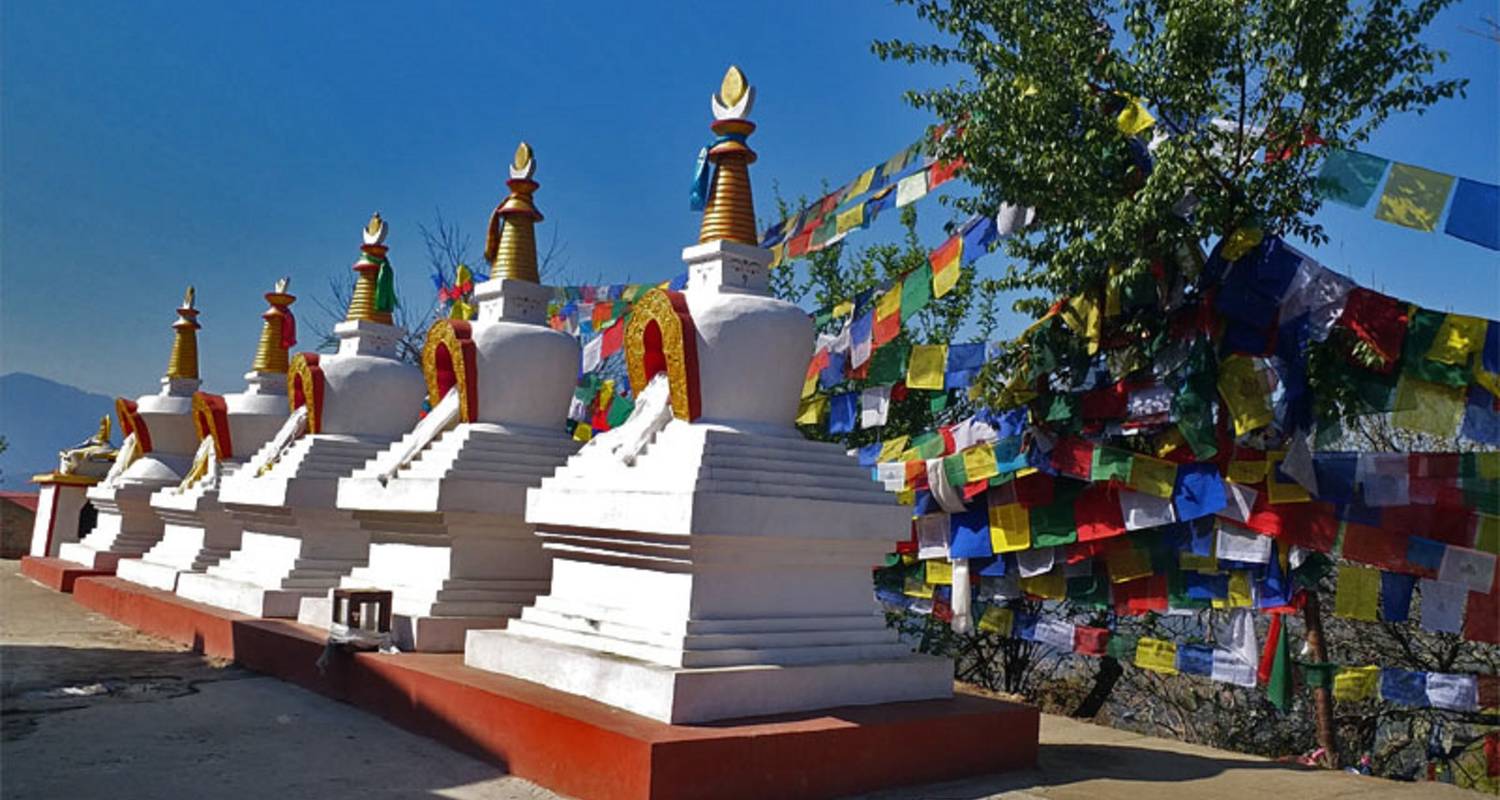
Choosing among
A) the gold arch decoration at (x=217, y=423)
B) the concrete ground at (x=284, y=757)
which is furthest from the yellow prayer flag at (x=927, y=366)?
the gold arch decoration at (x=217, y=423)

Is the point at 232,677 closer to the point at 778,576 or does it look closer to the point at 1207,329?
the point at 778,576

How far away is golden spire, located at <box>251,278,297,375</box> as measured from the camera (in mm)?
14711

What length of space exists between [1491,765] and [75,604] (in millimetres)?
14562

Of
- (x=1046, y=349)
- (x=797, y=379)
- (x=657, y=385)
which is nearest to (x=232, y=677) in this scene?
(x=657, y=385)

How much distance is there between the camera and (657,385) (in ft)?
24.7

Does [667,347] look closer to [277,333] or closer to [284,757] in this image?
[284,757]

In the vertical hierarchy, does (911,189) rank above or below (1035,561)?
above

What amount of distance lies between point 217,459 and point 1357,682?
486 inches

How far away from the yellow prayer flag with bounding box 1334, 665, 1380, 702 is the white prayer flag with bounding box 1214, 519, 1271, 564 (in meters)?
0.92

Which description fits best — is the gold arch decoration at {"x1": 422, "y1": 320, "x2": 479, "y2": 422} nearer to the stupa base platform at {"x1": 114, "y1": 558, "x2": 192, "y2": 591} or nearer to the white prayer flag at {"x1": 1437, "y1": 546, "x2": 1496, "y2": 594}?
the stupa base platform at {"x1": 114, "y1": 558, "x2": 192, "y2": 591}

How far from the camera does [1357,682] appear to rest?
8094 mm

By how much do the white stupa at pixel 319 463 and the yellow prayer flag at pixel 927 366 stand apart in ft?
16.8

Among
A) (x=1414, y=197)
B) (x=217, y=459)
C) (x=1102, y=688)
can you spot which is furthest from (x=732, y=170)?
(x=217, y=459)

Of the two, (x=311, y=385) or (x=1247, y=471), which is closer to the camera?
(x=1247, y=471)
